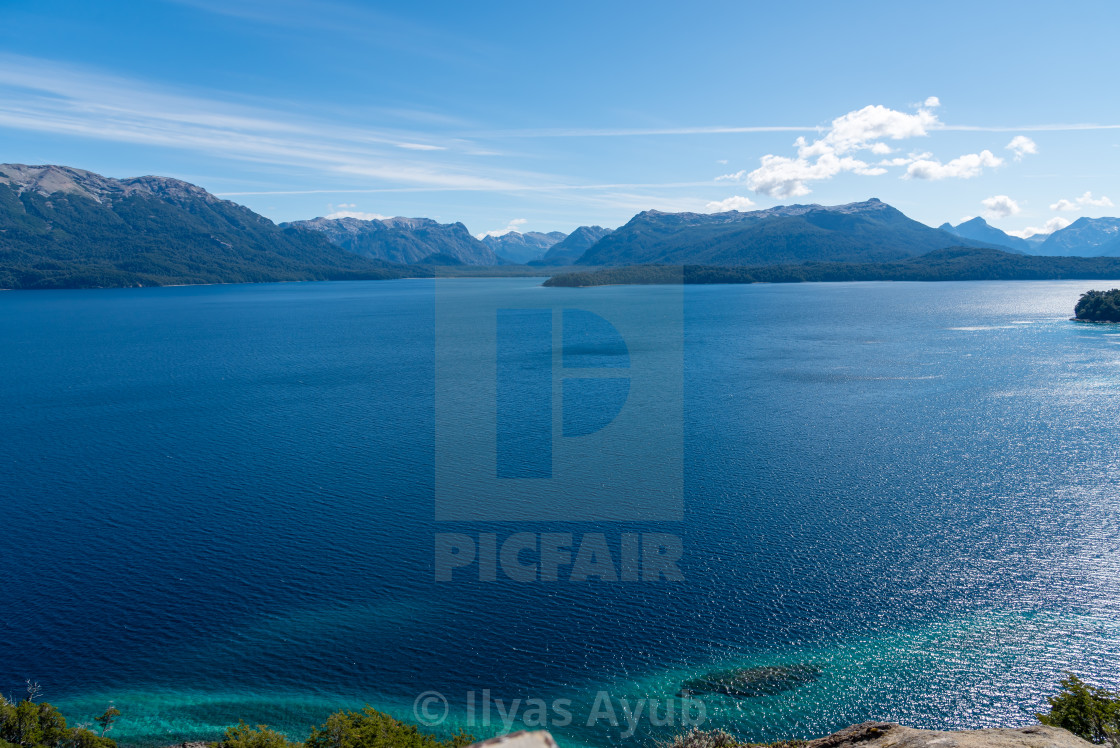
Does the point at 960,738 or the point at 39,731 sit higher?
the point at 960,738

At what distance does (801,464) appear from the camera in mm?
67938

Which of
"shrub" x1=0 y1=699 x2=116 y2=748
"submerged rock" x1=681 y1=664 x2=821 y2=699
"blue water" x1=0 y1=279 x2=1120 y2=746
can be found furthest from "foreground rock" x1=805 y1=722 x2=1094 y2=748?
A: "shrub" x1=0 y1=699 x2=116 y2=748

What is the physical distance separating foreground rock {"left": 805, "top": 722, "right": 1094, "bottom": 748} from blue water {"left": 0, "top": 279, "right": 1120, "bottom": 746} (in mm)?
5942

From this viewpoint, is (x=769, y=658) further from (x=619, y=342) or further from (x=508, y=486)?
(x=619, y=342)

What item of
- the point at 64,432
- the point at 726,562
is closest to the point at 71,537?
the point at 64,432

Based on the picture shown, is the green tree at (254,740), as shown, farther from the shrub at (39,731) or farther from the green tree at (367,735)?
the shrub at (39,731)

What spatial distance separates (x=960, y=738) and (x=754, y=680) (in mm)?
13332

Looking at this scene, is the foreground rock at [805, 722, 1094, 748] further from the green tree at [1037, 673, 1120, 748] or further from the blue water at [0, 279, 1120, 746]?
the blue water at [0, 279, 1120, 746]

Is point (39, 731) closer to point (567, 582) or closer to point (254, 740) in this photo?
point (254, 740)

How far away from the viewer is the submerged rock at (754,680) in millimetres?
35438

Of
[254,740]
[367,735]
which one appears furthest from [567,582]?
[254,740]

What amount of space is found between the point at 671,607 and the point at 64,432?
268 ft

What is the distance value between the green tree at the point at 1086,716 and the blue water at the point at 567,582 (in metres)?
4.85

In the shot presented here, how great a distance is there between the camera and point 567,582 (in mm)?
46344
